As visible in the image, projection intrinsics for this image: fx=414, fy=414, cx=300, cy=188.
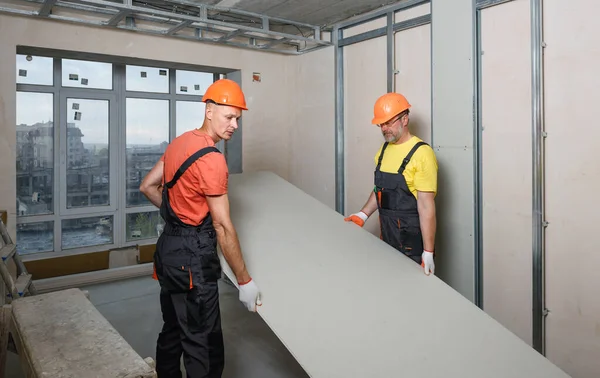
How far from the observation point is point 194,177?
179 centimetres

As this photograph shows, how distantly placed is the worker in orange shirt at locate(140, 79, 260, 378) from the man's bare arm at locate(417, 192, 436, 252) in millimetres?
1110

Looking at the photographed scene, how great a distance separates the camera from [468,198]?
2740 mm

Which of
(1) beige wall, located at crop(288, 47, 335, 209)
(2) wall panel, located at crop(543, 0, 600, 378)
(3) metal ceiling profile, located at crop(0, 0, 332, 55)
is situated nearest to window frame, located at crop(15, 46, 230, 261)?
(3) metal ceiling profile, located at crop(0, 0, 332, 55)

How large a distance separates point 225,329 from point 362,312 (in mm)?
1592

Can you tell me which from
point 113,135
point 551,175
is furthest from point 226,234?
point 113,135

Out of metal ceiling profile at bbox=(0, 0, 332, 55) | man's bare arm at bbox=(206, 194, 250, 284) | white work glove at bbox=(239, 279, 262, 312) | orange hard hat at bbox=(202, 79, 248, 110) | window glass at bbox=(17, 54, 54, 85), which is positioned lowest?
white work glove at bbox=(239, 279, 262, 312)

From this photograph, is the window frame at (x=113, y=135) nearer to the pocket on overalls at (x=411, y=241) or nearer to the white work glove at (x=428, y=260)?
the pocket on overalls at (x=411, y=241)

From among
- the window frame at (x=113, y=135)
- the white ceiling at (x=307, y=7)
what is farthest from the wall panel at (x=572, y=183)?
the window frame at (x=113, y=135)

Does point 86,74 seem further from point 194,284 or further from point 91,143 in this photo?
point 194,284

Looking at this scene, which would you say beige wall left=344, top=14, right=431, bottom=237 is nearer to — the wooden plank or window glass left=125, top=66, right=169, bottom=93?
window glass left=125, top=66, right=169, bottom=93

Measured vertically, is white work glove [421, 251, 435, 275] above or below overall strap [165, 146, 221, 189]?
below

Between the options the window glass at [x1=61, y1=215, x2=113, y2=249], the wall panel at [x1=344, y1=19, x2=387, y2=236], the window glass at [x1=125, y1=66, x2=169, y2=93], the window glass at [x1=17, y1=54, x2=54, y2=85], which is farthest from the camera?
the window glass at [x1=125, y1=66, x2=169, y2=93]

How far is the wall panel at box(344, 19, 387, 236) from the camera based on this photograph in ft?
11.3

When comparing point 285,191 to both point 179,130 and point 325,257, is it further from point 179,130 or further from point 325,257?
point 179,130
